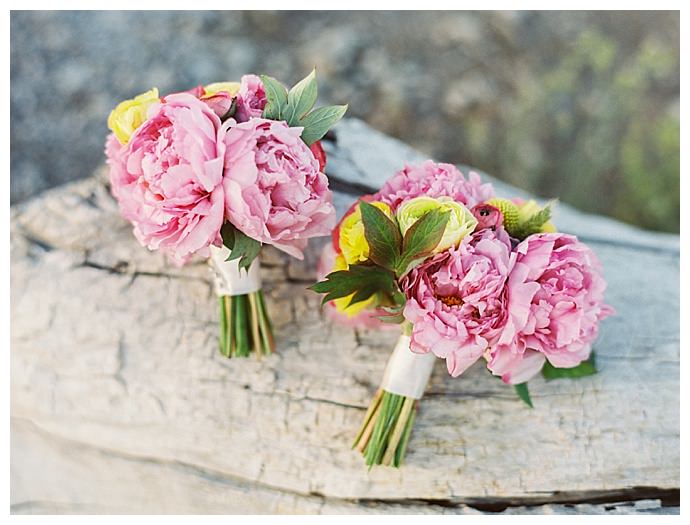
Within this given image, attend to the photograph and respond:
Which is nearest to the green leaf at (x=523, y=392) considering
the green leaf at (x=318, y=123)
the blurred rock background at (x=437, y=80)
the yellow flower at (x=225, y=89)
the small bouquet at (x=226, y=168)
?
the small bouquet at (x=226, y=168)

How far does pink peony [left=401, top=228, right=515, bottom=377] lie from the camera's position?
0.95 metres

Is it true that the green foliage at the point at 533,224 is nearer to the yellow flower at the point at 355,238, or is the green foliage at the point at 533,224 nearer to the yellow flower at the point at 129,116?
the yellow flower at the point at 355,238

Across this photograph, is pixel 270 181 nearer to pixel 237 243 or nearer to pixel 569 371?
pixel 237 243

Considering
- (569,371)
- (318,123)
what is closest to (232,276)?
(318,123)

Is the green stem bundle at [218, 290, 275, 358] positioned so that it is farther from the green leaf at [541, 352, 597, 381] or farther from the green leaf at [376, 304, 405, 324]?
the green leaf at [541, 352, 597, 381]

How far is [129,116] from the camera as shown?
1041 mm

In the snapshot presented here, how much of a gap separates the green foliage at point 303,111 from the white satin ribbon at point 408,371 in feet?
1.11

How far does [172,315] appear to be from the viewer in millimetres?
1290

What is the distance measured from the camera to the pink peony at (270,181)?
3.10ft

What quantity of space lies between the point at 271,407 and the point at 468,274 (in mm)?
448

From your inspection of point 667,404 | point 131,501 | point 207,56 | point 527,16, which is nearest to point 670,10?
point 527,16

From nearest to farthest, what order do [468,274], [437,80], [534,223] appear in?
1. [468,274]
2. [534,223]
3. [437,80]

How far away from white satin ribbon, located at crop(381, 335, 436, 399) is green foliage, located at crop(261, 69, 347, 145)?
0.34 metres
